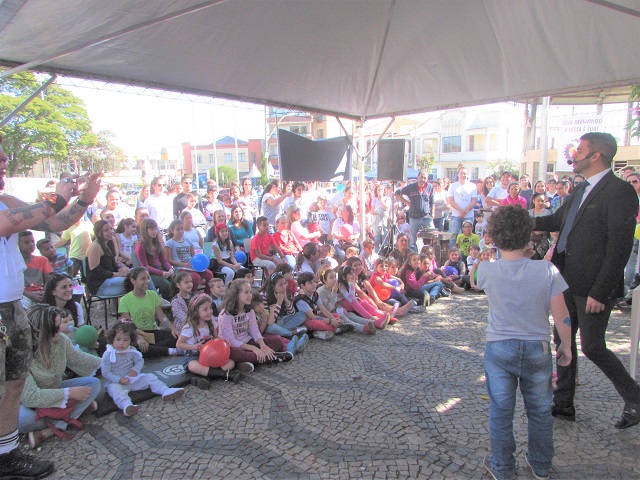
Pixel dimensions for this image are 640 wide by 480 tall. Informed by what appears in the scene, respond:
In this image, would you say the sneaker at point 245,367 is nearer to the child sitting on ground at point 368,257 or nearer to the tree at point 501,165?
the child sitting on ground at point 368,257

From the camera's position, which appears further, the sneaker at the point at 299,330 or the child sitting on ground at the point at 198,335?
the sneaker at the point at 299,330

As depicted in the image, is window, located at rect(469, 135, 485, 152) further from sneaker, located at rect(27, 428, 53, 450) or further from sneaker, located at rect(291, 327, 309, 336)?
sneaker, located at rect(27, 428, 53, 450)

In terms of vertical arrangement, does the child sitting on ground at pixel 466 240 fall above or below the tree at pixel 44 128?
below

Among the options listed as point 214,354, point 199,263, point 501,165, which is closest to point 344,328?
point 214,354

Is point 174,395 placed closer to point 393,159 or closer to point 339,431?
point 339,431

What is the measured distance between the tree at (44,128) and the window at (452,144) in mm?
39205

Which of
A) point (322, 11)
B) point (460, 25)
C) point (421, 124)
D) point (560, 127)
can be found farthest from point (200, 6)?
point (421, 124)

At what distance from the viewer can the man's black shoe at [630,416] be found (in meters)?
2.88

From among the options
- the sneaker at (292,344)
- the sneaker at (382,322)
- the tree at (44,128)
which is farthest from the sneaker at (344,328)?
the tree at (44,128)

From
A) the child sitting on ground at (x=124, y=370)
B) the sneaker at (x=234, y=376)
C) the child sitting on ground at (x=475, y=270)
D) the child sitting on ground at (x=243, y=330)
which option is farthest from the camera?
the child sitting on ground at (x=475, y=270)

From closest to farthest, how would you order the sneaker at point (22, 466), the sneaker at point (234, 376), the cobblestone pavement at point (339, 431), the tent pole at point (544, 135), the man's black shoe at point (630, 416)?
the sneaker at point (22, 466) → the cobblestone pavement at point (339, 431) → the man's black shoe at point (630, 416) → the sneaker at point (234, 376) → the tent pole at point (544, 135)

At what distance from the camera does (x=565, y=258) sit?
117 inches

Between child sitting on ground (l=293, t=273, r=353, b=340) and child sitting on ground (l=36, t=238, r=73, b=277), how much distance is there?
280cm

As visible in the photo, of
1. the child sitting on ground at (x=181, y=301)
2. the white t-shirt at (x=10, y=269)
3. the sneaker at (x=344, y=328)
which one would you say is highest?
the white t-shirt at (x=10, y=269)
